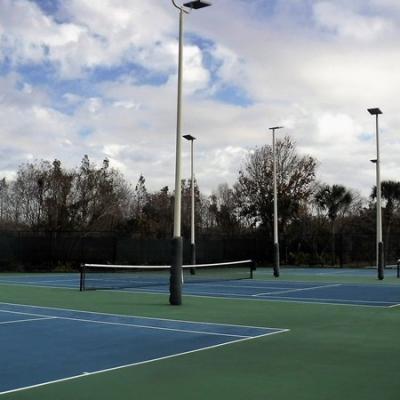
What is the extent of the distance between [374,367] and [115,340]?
13.0ft

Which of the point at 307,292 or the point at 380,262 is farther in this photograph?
the point at 380,262

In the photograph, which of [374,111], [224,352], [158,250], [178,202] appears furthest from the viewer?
[158,250]

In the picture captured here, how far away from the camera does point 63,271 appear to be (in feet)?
109

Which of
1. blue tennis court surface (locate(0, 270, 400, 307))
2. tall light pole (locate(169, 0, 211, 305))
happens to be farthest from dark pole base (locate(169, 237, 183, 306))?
blue tennis court surface (locate(0, 270, 400, 307))

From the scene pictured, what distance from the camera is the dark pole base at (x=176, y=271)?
14453mm

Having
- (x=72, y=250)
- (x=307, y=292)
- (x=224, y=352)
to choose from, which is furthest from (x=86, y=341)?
(x=72, y=250)

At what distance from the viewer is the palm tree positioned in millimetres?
45938

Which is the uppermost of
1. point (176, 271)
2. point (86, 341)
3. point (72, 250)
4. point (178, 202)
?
point (178, 202)

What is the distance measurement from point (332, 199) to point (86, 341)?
1505 inches

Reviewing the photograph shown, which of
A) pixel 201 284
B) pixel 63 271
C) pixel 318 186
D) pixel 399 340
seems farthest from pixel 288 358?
pixel 318 186

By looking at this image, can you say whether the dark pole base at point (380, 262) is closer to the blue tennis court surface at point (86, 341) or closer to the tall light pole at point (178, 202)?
the tall light pole at point (178, 202)

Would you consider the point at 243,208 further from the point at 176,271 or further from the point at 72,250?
the point at 176,271

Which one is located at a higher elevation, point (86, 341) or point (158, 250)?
point (158, 250)

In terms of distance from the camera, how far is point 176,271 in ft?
47.8
